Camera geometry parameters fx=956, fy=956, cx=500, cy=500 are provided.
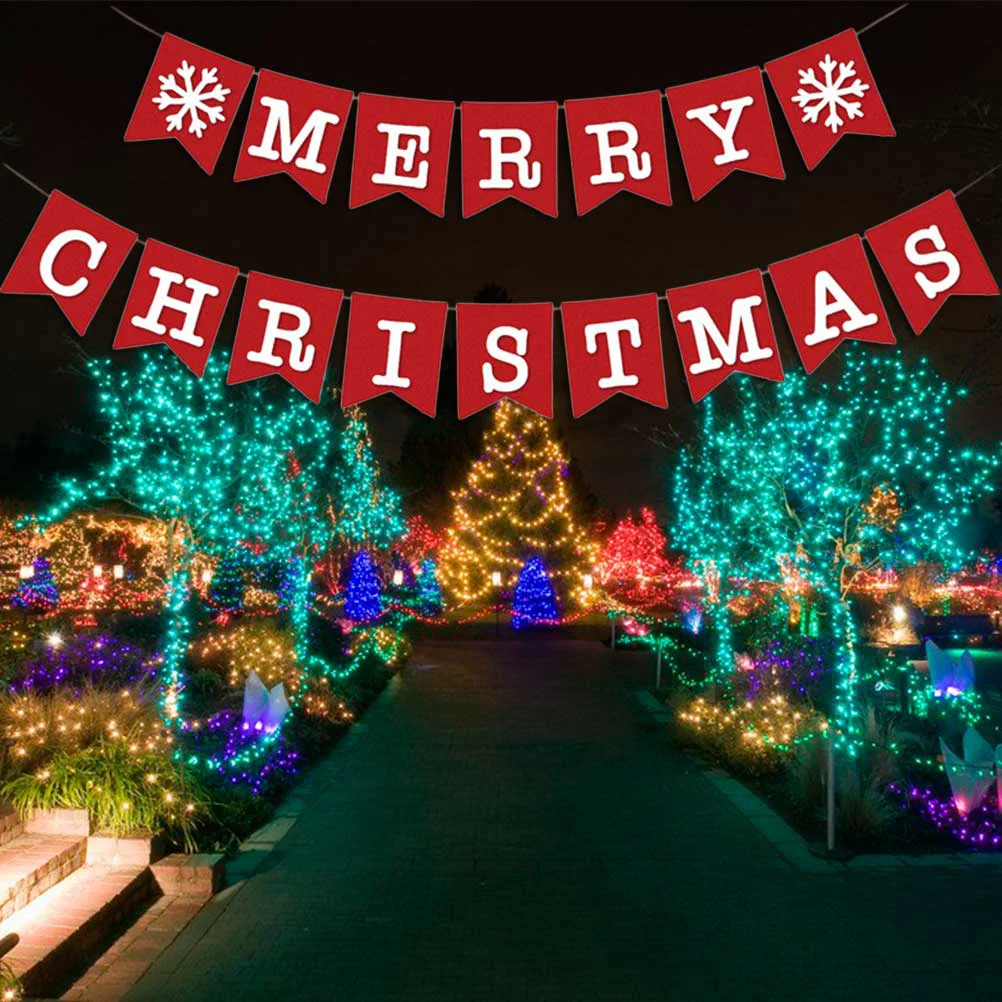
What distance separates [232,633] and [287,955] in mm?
8861

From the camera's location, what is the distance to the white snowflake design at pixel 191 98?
5.80m

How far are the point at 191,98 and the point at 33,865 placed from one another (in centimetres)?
482

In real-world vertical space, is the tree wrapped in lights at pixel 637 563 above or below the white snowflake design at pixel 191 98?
above

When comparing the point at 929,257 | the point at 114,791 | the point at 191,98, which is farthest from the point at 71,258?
the point at 929,257

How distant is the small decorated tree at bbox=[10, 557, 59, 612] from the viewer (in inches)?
964

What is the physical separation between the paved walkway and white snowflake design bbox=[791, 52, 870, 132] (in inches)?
195

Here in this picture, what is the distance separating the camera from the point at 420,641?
25016mm

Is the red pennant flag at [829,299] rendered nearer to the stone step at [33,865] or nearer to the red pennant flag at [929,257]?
the red pennant flag at [929,257]

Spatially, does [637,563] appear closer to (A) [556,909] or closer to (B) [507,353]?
(B) [507,353]

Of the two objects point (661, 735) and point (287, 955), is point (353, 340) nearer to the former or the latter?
point (287, 955)

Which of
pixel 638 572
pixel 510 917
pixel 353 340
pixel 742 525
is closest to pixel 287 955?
pixel 510 917

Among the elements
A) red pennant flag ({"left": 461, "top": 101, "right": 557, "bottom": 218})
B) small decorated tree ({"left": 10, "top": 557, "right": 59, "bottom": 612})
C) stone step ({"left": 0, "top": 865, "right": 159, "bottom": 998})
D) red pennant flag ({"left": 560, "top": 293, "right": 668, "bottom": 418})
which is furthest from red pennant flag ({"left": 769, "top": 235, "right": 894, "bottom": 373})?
small decorated tree ({"left": 10, "top": 557, "right": 59, "bottom": 612})

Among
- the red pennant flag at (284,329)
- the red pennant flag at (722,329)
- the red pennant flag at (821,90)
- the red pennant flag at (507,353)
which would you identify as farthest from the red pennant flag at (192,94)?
the red pennant flag at (821,90)

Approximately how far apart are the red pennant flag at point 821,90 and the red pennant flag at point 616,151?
82 centimetres
